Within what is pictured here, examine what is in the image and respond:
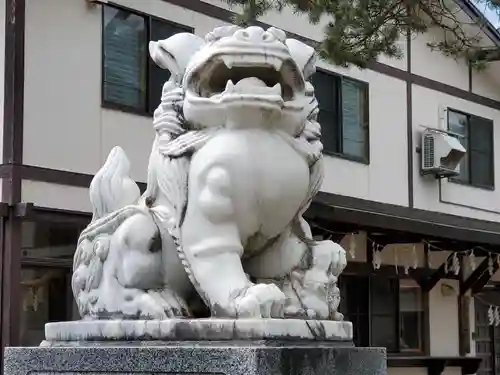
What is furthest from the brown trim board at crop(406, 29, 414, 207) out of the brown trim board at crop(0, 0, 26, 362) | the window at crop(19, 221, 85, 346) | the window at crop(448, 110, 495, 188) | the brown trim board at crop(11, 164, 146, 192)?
the brown trim board at crop(0, 0, 26, 362)

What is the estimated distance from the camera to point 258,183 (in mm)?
3512

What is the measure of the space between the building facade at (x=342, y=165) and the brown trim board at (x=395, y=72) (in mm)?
23

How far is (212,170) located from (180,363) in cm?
66

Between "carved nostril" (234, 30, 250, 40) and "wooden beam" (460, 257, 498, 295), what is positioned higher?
"carved nostril" (234, 30, 250, 40)

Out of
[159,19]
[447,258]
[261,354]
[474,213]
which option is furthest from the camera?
[474,213]

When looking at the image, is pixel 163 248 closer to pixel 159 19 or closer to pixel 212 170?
pixel 212 170

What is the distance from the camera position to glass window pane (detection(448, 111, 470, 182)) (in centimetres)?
1580

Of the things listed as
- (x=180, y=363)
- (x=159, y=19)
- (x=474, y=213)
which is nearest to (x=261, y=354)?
(x=180, y=363)

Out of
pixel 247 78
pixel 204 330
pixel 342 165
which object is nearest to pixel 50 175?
pixel 342 165

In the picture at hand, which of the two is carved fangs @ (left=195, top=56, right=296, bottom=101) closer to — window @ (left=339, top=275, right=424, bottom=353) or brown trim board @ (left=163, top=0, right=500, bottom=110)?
brown trim board @ (left=163, top=0, right=500, bottom=110)

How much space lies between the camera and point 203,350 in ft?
10.8

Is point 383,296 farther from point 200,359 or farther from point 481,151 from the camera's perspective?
point 200,359

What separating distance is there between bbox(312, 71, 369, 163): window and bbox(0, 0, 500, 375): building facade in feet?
0.08

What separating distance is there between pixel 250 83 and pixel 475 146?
519 inches
